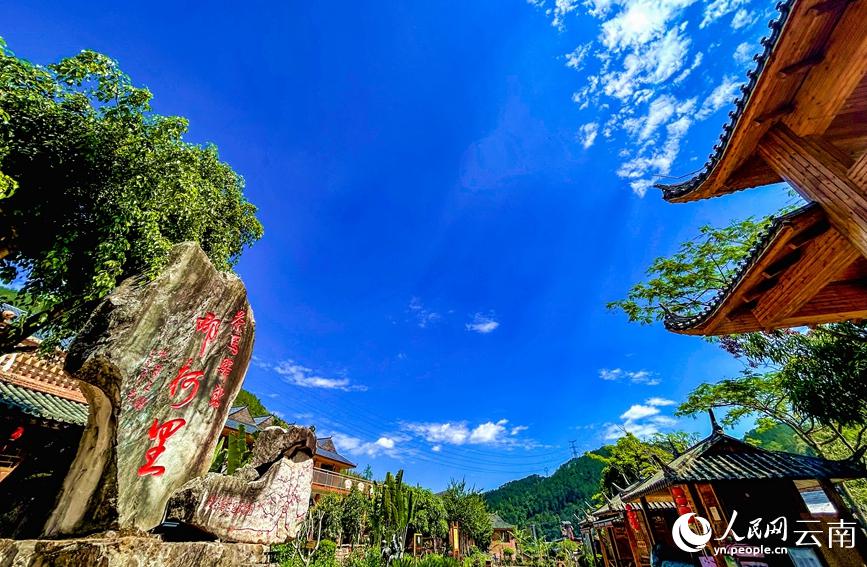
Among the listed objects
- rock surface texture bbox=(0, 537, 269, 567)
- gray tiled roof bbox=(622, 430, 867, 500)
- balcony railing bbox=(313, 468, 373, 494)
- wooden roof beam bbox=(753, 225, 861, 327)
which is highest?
balcony railing bbox=(313, 468, 373, 494)

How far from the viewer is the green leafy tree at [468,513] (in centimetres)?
2845

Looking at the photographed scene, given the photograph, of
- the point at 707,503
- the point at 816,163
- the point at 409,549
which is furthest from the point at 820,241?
the point at 409,549

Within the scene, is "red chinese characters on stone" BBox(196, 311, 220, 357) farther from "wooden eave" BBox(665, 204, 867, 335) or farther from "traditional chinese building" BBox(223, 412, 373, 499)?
"traditional chinese building" BBox(223, 412, 373, 499)

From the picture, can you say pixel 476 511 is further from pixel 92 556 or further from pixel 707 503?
pixel 92 556

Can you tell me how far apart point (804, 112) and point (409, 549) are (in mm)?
28553

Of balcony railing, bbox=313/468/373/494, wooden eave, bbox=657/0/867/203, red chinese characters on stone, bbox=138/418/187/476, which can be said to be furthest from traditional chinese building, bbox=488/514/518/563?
wooden eave, bbox=657/0/867/203

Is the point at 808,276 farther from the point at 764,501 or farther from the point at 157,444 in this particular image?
the point at 764,501

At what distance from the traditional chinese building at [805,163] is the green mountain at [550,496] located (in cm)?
7753

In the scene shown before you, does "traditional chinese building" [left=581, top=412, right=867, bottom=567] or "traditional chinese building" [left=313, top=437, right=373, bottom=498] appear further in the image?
"traditional chinese building" [left=313, top=437, right=373, bottom=498]

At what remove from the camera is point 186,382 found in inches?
117

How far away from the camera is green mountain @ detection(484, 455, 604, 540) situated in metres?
71.0

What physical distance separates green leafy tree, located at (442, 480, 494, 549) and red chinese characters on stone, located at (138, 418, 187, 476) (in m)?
30.8

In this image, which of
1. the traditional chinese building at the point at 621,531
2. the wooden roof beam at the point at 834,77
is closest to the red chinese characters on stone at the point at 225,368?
the wooden roof beam at the point at 834,77

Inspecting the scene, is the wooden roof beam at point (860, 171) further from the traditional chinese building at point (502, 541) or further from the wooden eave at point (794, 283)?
the traditional chinese building at point (502, 541)
